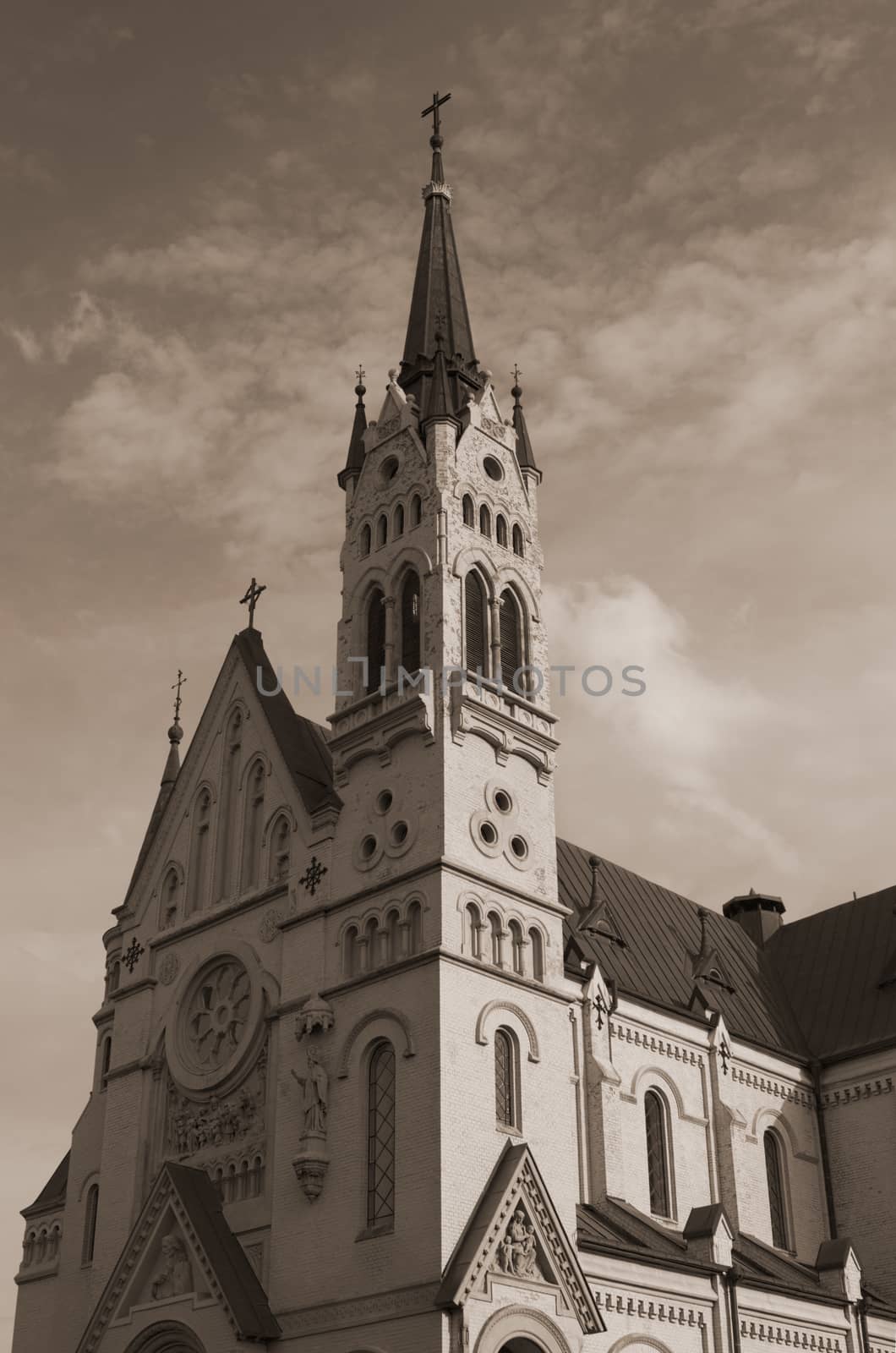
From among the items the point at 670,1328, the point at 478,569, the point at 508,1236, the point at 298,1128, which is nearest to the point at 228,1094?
the point at 298,1128

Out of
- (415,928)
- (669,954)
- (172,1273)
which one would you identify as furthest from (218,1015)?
(669,954)

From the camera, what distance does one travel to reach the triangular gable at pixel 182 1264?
32.6 metres

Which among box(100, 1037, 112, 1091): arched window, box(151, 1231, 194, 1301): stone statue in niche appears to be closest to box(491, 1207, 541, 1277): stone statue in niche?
box(151, 1231, 194, 1301): stone statue in niche

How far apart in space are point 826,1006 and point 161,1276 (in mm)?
24644

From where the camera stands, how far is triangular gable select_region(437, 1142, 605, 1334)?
1187 inches

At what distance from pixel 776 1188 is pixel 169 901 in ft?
62.8

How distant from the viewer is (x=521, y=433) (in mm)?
43344

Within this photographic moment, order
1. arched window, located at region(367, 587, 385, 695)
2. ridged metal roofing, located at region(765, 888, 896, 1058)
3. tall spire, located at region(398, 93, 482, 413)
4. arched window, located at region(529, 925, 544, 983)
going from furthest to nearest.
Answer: ridged metal roofing, located at region(765, 888, 896, 1058) < tall spire, located at region(398, 93, 482, 413) < arched window, located at region(367, 587, 385, 695) < arched window, located at region(529, 925, 544, 983)

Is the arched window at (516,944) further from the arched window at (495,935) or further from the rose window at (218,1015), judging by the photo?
the rose window at (218,1015)

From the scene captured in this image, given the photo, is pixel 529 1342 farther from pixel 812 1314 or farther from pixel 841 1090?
pixel 841 1090

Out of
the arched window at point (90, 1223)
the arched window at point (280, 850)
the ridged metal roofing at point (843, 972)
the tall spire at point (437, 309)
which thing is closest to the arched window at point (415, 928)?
the arched window at point (280, 850)

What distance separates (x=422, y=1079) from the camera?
32.0 meters

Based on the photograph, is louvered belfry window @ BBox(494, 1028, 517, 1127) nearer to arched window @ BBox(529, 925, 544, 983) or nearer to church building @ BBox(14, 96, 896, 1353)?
church building @ BBox(14, 96, 896, 1353)

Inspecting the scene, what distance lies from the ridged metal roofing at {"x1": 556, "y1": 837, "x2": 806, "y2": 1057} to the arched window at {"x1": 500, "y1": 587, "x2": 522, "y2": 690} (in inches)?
299
